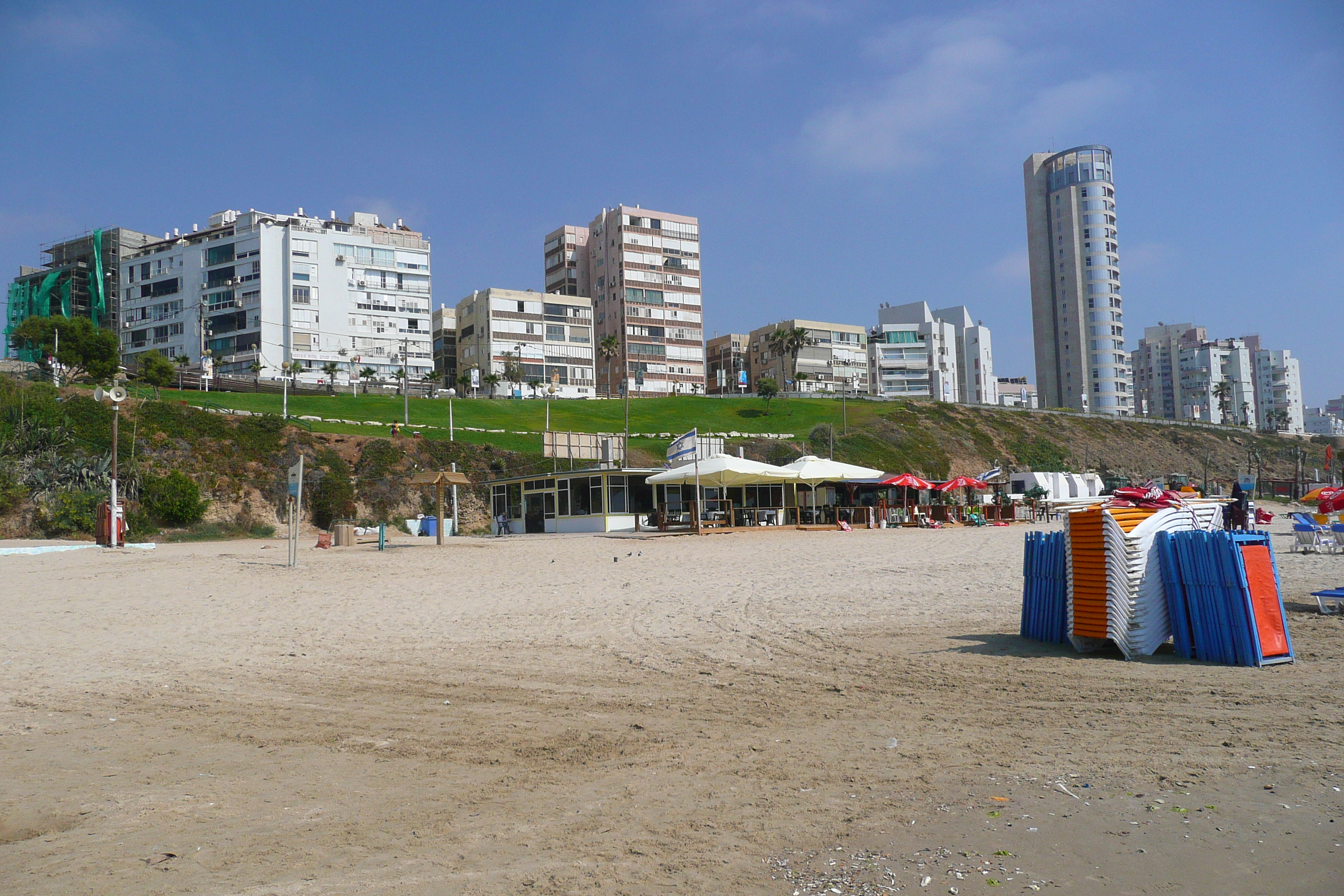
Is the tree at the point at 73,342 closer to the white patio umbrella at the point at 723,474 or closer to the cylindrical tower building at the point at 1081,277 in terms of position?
the white patio umbrella at the point at 723,474

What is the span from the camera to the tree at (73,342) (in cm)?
6562

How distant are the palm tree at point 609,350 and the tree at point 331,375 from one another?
1151 inches

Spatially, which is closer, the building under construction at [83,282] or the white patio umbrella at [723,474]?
the white patio umbrella at [723,474]

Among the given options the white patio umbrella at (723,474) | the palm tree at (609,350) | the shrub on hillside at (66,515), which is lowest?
the shrub on hillside at (66,515)

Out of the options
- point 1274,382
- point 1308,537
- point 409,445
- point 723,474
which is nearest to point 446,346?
point 409,445

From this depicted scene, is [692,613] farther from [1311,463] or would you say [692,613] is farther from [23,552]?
[1311,463]

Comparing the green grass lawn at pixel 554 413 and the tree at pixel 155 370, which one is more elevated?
the tree at pixel 155 370

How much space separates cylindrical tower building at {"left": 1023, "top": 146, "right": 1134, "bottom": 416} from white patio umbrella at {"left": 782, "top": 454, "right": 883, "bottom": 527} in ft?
343

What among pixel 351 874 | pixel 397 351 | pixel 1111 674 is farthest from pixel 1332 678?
pixel 397 351

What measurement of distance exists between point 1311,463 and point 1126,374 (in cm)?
3034

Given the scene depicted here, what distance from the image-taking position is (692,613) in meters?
11.5

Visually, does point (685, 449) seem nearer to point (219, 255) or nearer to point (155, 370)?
point (155, 370)

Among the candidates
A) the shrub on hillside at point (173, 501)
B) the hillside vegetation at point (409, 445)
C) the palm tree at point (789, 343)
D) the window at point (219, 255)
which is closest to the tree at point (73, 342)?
the hillside vegetation at point (409, 445)

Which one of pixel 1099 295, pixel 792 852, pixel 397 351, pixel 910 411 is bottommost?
pixel 792 852
